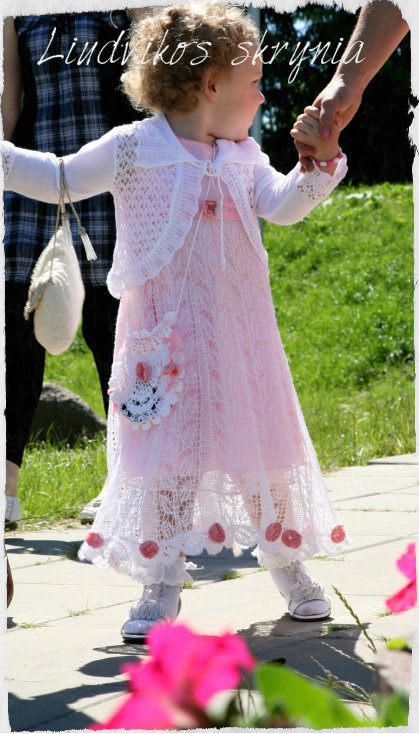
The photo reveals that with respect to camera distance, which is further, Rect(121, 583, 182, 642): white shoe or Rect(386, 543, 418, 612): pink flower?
Rect(121, 583, 182, 642): white shoe

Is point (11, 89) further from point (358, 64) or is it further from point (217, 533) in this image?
point (217, 533)

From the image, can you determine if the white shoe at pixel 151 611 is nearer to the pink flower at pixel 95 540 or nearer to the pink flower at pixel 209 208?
the pink flower at pixel 95 540

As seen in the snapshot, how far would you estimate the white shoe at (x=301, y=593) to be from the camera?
2498 mm

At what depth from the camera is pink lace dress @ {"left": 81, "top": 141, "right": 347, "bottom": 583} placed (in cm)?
245

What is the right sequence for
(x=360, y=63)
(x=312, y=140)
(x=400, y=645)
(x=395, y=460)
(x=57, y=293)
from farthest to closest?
1. (x=395, y=460)
2. (x=57, y=293)
3. (x=312, y=140)
4. (x=360, y=63)
5. (x=400, y=645)

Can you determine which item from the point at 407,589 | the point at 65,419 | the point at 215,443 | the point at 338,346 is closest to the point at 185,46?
the point at 215,443

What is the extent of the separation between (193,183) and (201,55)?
334 millimetres

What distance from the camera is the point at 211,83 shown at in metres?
2.59

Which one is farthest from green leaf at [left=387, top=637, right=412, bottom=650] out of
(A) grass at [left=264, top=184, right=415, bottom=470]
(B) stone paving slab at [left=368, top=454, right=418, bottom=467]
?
(B) stone paving slab at [left=368, top=454, right=418, bottom=467]

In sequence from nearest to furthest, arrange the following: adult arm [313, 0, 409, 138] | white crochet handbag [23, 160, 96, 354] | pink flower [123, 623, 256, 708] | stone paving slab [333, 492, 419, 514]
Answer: pink flower [123, 623, 256, 708]
adult arm [313, 0, 409, 138]
white crochet handbag [23, 160, 96, 354]
stone paving slab [333, 492, 419, 514]

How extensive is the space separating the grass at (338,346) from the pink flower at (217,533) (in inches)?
68.4

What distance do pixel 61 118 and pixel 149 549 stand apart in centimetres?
206
